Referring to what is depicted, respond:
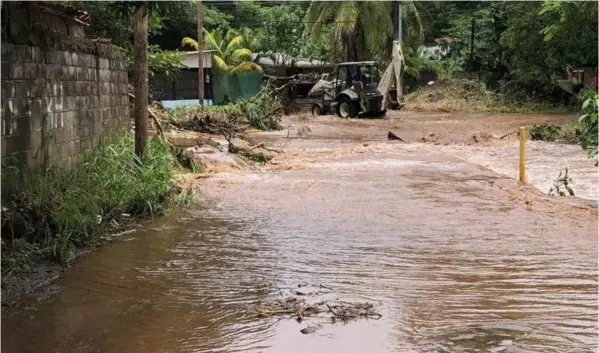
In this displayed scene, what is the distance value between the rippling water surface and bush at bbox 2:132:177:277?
38 centimetres

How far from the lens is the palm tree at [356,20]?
37656 mm

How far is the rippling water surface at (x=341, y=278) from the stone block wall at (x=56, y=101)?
5.05 feet

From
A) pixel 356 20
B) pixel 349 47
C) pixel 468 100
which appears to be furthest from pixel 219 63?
pixel 468 100

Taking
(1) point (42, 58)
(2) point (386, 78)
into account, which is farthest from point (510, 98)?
(1) point (42, 58)

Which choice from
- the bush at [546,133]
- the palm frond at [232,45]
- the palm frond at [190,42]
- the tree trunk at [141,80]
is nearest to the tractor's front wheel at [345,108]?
the palm frond at [232,45]

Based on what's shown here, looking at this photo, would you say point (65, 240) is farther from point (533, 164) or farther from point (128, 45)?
point (533, 164)

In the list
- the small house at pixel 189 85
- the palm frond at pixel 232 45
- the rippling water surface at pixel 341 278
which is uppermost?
the palm frond at pixel 232 45

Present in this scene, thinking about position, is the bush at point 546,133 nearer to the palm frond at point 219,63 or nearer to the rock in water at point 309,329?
the rock in water at point 309,329

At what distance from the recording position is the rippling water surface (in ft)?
16.0

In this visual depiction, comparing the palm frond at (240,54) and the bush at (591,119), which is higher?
the palm frond at (240,54)

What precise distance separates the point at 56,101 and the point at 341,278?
4.71 meters

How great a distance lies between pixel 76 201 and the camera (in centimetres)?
789

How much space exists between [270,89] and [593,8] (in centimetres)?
1178

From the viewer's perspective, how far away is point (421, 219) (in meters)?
9.44
